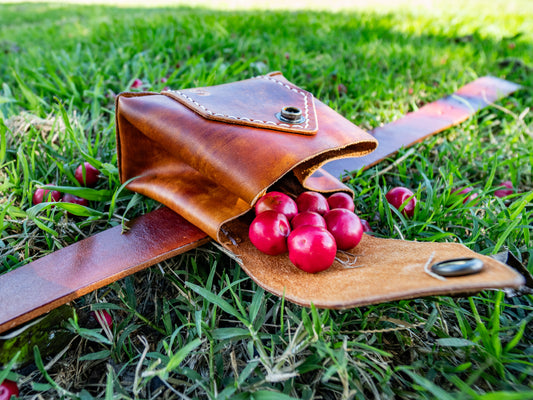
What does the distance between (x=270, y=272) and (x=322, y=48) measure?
10.7 feet

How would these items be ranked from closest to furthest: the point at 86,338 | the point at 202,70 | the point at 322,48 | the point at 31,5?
the point at 86,338
the point at 202,70
the point at 322,48
the point at 31,5

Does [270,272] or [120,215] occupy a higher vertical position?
[270,272]

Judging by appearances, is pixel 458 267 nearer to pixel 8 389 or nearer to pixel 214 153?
pixel 214 153

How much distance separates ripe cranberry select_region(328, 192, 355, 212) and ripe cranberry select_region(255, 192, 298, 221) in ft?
0.66

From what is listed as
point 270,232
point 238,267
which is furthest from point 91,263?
point 270,232

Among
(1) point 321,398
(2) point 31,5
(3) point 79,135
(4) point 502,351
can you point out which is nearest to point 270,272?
(1) point 321,398

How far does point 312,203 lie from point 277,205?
0.17 metres

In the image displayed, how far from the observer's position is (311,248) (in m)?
1.36

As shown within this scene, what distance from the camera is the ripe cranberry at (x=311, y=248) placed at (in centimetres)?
136

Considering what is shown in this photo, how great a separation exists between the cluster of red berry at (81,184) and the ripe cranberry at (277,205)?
946mm

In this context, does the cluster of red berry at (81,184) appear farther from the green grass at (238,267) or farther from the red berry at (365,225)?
the red berry at (365,225)

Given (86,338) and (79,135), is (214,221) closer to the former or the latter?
(86,338)

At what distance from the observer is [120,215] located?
6.49 ft

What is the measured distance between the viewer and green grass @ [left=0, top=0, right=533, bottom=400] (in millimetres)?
1264
